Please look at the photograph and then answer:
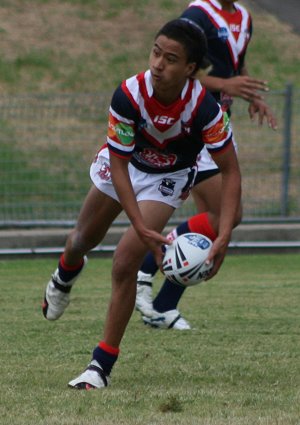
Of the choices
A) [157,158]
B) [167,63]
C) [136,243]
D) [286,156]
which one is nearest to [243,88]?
[157,158]

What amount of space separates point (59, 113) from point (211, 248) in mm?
7517

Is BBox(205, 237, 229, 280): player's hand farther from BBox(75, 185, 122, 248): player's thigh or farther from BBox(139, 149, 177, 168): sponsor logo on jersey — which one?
BBox(75, 185, 122, 248): player's thigh

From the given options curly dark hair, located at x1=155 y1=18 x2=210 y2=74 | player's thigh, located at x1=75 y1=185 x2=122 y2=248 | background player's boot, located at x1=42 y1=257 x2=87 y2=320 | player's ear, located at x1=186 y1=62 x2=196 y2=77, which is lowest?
background player's boot, located at x1=42 y1=257 x2=87 y2=320

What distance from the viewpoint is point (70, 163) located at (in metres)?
13.5

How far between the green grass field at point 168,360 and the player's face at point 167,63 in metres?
1.47

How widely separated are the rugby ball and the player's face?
76 cm

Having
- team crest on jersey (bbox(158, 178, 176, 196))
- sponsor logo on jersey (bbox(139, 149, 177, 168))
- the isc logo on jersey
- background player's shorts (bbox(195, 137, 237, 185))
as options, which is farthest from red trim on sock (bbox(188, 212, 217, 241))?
the isc logo on jersey

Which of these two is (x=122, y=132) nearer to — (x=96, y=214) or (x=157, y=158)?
(x=157, y=158)

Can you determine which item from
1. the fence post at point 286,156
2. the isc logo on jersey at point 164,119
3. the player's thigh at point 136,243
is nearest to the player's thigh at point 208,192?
the player's thigh at point 136,243

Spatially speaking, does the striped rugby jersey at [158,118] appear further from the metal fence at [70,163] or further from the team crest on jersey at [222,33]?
the metal fence at [70,163]

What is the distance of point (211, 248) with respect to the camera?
5.89m

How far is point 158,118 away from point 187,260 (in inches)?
28.5

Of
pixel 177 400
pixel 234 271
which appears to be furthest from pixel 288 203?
pixel 177 400

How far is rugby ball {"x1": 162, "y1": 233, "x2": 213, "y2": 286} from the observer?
19.1 ft
